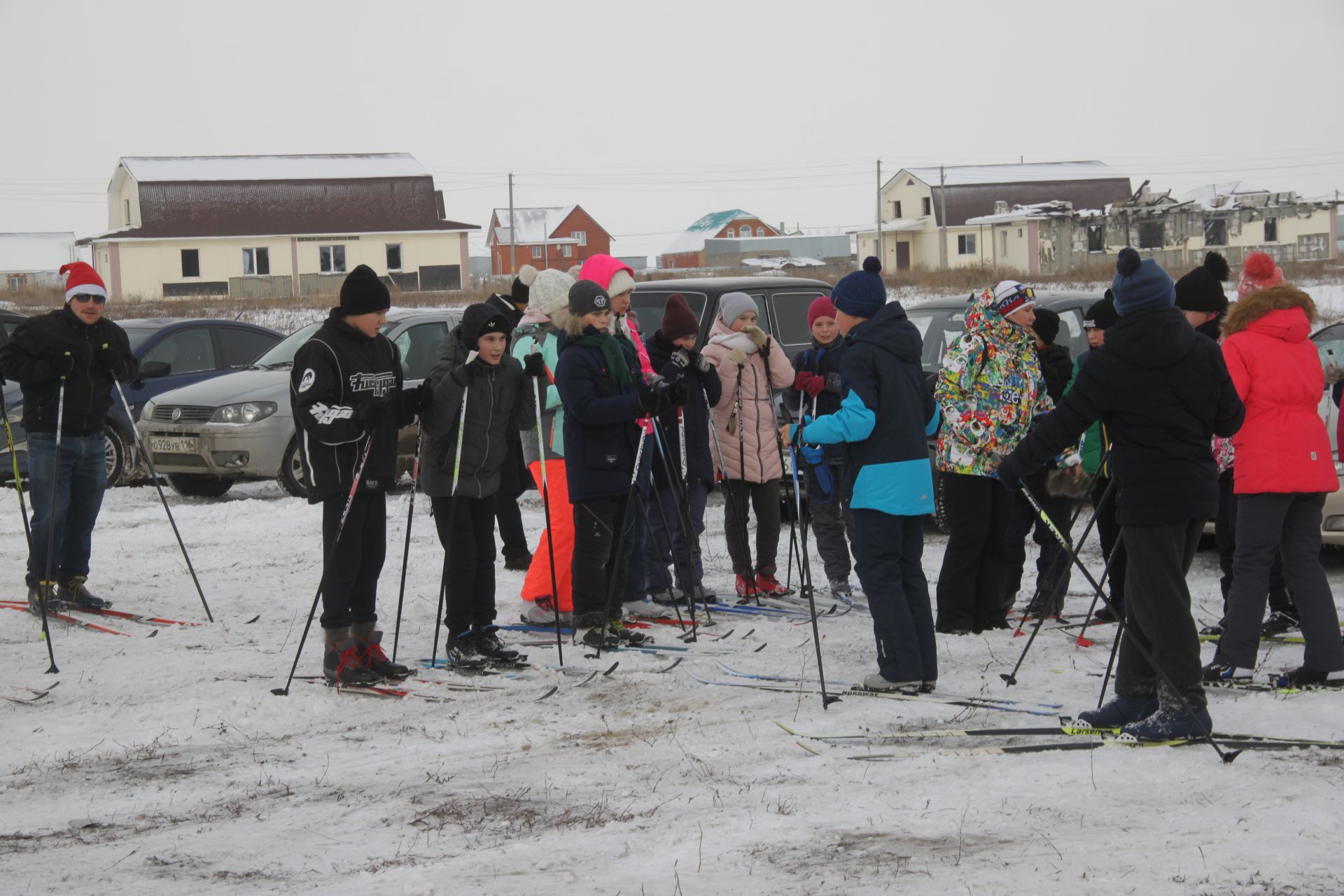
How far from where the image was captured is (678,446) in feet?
26.1

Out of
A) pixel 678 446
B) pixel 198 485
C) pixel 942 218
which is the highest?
pixel 942 218

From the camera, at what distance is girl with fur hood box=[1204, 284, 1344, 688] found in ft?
19.1

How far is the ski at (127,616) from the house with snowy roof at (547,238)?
67.7 m

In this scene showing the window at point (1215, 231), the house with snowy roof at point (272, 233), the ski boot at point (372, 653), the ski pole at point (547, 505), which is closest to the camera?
the ski boot at point (372, 653)

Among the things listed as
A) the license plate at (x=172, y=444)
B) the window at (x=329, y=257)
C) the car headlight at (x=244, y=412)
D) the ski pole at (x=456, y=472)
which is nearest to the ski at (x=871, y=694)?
the ski pole at (x=456, y=472)

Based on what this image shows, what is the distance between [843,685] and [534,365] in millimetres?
2219

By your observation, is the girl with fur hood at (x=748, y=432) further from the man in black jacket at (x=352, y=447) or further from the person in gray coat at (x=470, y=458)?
the man in black jacket at (x=352, y=447)

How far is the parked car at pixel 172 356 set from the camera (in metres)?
13.2

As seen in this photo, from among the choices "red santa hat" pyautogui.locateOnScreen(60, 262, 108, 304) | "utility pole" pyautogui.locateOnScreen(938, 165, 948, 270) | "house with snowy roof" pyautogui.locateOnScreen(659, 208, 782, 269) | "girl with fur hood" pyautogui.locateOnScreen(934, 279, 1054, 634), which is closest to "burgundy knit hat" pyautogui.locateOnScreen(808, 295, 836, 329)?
"girl with fur hood" pyautogui.locateOnScreen(934, 279, 1054, 634)

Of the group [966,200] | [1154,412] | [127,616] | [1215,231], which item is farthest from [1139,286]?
[966,200]

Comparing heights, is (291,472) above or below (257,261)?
below

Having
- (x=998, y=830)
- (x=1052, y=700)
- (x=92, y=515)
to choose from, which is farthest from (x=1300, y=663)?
(x=92, y=515)

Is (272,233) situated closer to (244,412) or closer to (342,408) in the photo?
(244,412)

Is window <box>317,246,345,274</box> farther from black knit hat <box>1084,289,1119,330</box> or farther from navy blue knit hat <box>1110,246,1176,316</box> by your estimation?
navy blue knit hat <box>1110,246,1176,316</box>
